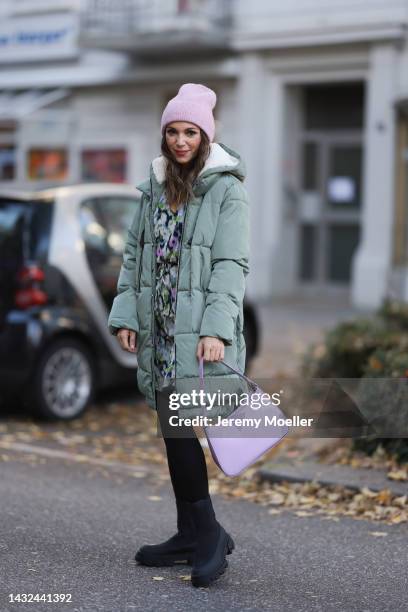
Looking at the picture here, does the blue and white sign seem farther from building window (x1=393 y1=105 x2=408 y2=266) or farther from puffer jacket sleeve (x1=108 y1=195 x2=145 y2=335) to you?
puffer jacket sleeve (x1=108 y1=195 x2=145 y2=335)

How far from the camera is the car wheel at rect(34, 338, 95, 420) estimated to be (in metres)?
7.97

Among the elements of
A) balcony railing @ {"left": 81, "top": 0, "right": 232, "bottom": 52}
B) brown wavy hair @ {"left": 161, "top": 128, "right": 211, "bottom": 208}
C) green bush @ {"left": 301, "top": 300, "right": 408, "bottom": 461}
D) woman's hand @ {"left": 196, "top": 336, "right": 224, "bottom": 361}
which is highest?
balcony railing @ {"left": 81, "top": 0, "right": 232, "bottom": 52}

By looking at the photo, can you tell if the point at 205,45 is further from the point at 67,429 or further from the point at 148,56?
the point at 67,429

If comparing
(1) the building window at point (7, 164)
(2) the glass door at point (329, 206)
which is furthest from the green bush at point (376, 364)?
(1) the building window at point (7, 164)

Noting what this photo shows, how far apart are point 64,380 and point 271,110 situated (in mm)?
11382

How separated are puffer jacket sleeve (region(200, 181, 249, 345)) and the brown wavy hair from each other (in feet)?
0.47

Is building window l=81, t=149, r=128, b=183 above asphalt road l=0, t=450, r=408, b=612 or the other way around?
above

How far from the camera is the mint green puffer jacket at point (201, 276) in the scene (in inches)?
168

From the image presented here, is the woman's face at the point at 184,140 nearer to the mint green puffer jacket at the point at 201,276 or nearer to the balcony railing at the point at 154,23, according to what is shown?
the mint green puffer jacket at the point at 201,276

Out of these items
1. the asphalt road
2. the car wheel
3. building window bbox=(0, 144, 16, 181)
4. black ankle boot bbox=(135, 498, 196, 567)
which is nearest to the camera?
the asphalt road

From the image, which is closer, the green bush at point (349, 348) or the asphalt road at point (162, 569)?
the asphalt road at point (162, 569)

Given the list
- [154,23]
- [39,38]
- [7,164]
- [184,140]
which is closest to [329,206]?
[154,23]

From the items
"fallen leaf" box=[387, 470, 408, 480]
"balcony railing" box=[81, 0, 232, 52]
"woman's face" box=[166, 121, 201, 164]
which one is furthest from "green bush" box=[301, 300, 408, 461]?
"balcony railing" box=[81, 0, 232, 52]

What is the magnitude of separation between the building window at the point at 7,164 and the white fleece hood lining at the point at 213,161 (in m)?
17.4
